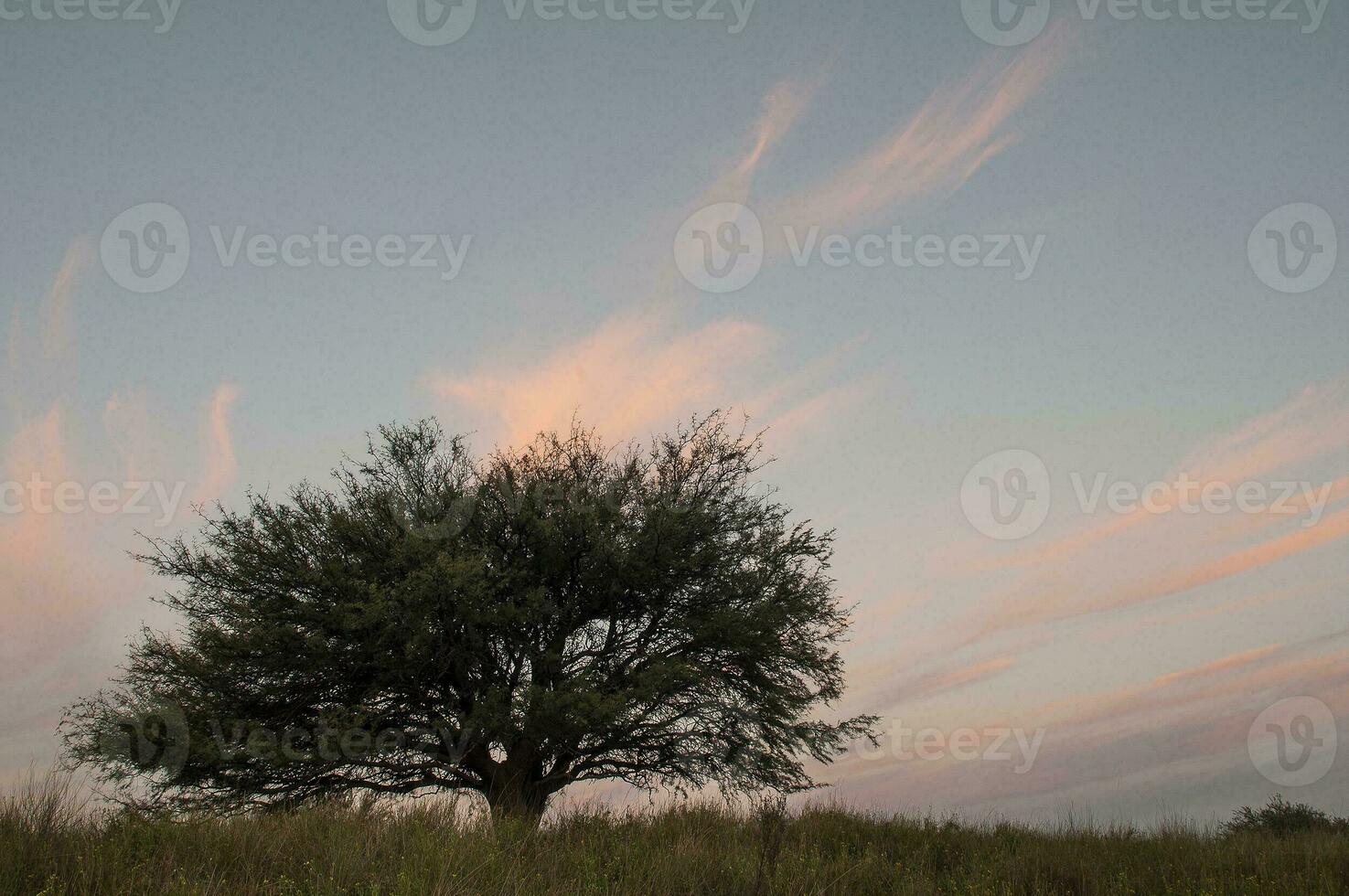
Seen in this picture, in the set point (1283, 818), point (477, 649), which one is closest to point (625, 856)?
point (477, 649)

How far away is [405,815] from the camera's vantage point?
1138 centimetres

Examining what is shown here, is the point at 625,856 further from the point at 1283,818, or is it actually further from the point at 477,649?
the point at 1283,818

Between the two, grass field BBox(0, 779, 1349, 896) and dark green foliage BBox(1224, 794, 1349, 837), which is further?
dark green foliage BBox(1224, 794, 1349, 837)

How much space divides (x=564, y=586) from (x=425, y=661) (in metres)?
3.74

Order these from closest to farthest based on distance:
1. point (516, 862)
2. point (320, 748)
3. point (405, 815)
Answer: point (516, 862) → point (405, 815) → point (320, 748)

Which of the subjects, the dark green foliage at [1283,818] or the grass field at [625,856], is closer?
the grass field at [625,856]

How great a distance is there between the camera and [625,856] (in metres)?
11.1

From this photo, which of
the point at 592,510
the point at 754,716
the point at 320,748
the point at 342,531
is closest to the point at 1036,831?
the point at 754,716

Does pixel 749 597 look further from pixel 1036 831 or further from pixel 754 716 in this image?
pixel 1036 831

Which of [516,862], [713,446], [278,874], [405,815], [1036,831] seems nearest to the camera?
[278,874]

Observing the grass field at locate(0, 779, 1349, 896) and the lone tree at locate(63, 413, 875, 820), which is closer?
Result: the grass field at locate(0, 779, 1349, 896)

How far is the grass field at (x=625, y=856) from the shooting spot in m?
8.48

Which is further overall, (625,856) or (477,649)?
(477,649)

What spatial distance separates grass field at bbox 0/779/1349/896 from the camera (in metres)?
8.48
